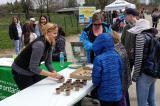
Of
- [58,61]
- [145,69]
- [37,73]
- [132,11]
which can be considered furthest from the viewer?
[58,61]

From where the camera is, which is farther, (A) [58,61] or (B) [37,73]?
(A) [58,61]

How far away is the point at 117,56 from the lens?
405 centimetres

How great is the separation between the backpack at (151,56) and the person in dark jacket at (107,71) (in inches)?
21.4

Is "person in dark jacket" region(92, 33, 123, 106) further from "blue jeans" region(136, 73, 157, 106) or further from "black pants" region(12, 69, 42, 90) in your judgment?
"black pants" region(12, 69, 42, 90)

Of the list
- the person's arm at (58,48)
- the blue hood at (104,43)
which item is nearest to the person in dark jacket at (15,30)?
the person's arm at (58,48)

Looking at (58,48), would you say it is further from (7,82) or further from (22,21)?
(22,21)

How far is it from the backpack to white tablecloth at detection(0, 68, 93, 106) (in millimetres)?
829

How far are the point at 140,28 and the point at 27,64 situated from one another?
1648 millimetres

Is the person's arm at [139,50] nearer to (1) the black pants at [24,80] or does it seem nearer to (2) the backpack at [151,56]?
(2) the backpack at [151,56]

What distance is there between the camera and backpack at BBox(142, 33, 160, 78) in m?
4.43

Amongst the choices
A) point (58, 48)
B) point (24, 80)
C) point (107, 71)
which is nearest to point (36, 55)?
point (24, 80)

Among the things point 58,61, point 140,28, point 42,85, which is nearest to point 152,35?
point 140,28

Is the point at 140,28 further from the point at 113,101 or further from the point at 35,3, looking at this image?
the point at 35,3

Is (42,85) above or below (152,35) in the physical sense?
below
